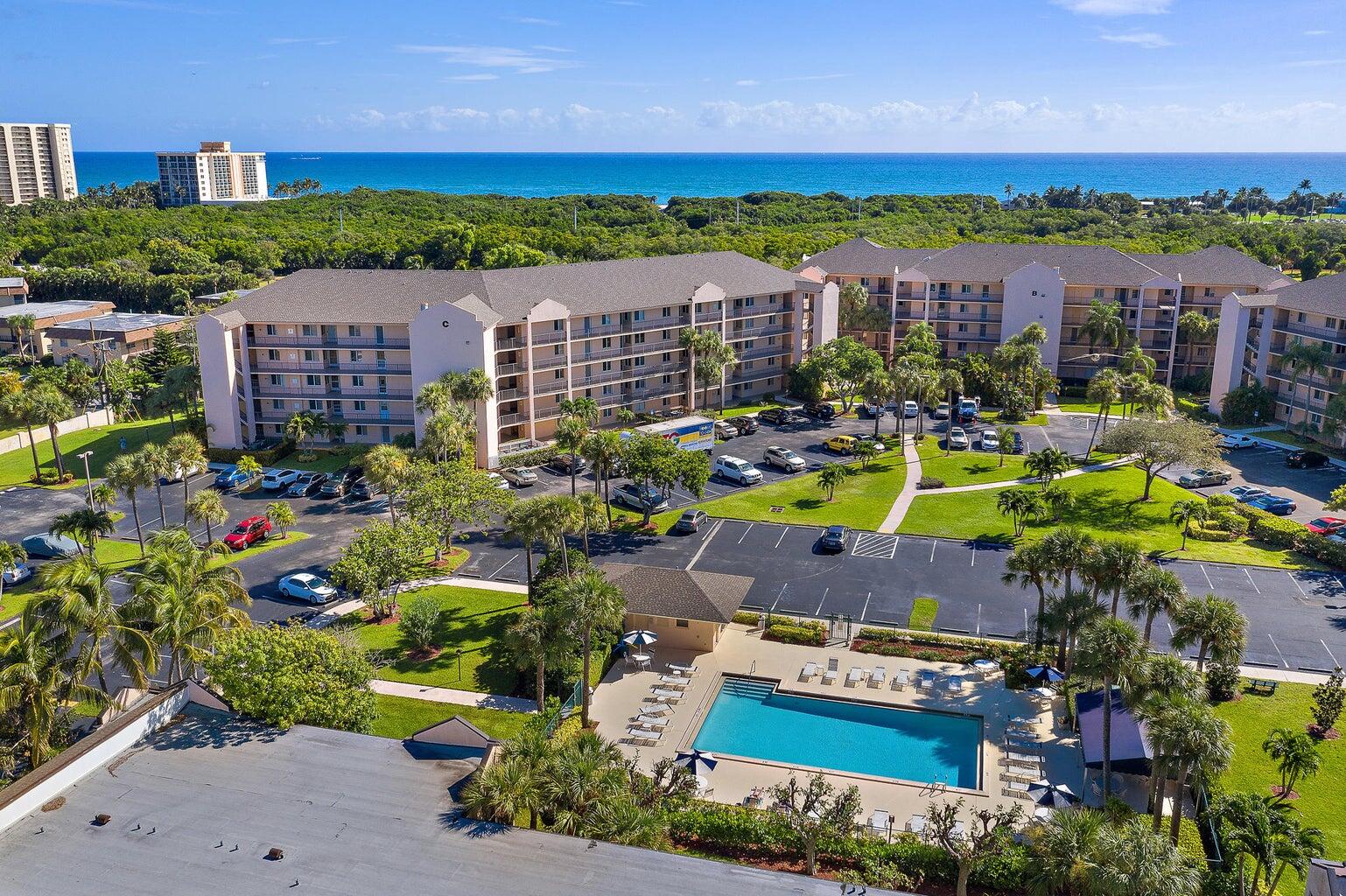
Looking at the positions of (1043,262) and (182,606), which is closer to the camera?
(182,606)

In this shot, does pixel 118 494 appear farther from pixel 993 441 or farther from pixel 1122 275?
pixel 1122 275

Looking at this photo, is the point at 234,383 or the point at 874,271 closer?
the point at 234,383

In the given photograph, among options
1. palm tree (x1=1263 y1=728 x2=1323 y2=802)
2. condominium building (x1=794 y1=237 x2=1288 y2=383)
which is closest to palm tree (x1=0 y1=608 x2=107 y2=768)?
palm tree (x1=1263 y1=728 x2=1323 y2=802)

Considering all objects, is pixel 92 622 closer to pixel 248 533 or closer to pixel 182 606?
pixel 182 606

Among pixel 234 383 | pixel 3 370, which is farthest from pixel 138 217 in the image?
pixel 234 383

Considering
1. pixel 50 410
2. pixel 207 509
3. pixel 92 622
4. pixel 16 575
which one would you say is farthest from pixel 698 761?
pixel 50 410

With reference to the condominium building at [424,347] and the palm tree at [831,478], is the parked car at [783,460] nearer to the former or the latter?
the palm tree at [831,478]
